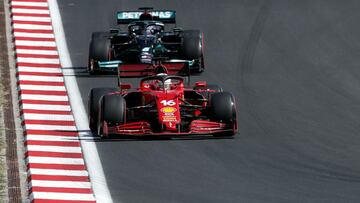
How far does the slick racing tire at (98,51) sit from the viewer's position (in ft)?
111

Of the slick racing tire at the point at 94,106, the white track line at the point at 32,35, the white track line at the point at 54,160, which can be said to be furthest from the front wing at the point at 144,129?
the white track line at the point at 32,35

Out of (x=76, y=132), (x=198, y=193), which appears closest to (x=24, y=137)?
(x=76, y=132)

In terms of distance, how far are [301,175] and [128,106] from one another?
4.64 meters

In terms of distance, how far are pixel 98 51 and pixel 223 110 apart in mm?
6587

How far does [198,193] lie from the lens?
82.4 ft

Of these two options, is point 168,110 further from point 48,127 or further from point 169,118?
point 48,127

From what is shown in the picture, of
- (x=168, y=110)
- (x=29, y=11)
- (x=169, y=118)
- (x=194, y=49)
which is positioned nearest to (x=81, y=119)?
(x=168, y=110)

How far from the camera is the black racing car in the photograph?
34.0 meters

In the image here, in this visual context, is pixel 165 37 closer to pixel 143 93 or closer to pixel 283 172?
pixel 143 93

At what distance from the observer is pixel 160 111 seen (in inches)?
1107

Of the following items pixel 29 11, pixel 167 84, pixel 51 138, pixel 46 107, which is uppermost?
pixel 29 11

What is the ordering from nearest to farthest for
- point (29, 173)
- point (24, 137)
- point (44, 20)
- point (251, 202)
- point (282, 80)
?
1. point (251, 202)
2. point (29, 173)
3. point (24, 137)
4. point (282, 80)
5. point (44, 20)

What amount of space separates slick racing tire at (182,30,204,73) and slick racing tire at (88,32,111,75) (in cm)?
185

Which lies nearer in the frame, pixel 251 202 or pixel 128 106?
pixel 251 202
